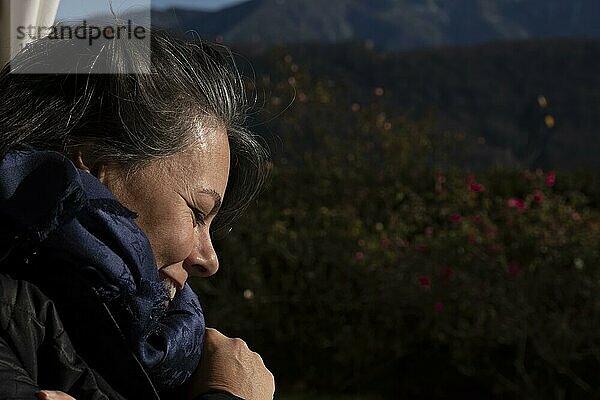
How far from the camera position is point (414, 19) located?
43.6ft

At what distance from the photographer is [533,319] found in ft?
16.7

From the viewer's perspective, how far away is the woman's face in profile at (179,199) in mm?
1260

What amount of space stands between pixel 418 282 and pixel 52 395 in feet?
14.6


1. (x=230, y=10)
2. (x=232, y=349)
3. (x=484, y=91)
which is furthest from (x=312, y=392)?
(x=230, y=10)

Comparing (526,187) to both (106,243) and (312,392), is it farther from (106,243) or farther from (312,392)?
(106,243)

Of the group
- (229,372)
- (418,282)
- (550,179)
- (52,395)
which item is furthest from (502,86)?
(52,395)

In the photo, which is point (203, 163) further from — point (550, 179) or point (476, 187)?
point (550, 179)

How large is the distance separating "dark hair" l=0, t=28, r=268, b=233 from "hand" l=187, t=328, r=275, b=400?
1.02ft

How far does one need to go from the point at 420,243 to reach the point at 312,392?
1.08 meters

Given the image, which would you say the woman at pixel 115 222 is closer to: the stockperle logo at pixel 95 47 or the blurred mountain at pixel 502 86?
the stockperle logo at pixel 95 47

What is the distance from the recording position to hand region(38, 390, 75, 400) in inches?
43.1

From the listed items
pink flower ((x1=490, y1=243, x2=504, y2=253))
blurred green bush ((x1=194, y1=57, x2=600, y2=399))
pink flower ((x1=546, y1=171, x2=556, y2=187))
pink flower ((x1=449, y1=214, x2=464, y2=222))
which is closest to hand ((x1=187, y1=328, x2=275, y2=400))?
blurred green bush ((x1=194, y1=57, x2=600, y2=399))

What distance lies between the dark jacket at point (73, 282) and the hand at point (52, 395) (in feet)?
0.06

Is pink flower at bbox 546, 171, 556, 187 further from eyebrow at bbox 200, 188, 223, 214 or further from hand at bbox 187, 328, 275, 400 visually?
eyebrow at bbox 200, 188, 223, 214
